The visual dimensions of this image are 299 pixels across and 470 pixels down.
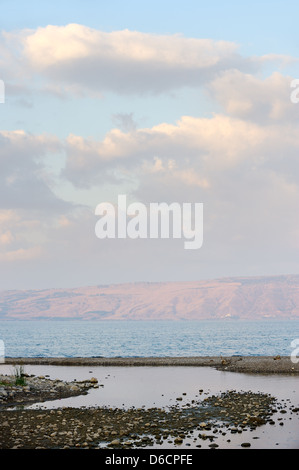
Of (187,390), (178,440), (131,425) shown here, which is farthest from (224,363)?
(178,440)

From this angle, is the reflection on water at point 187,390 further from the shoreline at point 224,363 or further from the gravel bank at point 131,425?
the shoreline at point 224,363

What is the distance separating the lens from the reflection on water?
19.8 m

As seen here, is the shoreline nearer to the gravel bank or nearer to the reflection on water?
the reflection on water

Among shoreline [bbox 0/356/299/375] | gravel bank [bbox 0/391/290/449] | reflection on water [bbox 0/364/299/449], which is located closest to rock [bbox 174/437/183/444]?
gravel bank [bbox 0/391/290/449]

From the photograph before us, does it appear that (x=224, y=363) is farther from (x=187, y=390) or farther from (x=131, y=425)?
(x=131, y=425)

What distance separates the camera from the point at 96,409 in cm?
2664

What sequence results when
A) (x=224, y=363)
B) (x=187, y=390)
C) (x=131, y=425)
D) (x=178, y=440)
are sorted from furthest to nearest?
(x=224, y=363)
(x=187, y=390)
(x=131, y=425)
(x=178, y=440)

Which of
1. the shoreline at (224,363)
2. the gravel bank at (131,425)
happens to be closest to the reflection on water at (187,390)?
the gravel bank at (131,425)

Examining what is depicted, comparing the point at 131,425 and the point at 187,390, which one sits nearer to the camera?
the point at 131,425

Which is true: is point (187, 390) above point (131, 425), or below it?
below

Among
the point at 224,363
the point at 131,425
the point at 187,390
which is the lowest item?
the point at 224,363

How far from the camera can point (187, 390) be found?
3388 centimetres

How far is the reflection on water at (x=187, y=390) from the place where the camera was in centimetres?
1980
